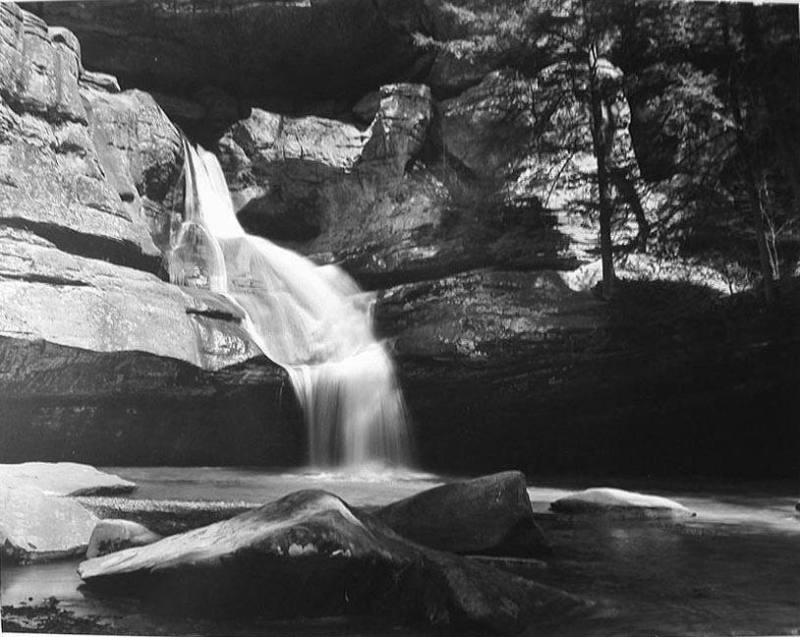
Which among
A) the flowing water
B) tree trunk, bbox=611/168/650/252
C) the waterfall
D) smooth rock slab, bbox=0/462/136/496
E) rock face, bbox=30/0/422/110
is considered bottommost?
the flowing water

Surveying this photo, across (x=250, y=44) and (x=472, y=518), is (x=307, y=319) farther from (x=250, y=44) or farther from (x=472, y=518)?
(x=250, y=44)

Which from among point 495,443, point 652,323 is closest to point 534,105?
point 652,323

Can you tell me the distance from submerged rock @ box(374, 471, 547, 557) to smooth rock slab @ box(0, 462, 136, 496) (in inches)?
57.7

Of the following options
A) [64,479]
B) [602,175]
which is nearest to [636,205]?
[602,175]

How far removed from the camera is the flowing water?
12.8 feet

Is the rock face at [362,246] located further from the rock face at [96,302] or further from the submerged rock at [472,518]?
the submerged rock at [472,518]

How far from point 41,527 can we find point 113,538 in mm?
392

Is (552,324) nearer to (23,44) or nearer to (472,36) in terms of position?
(472,36)

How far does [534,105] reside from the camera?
4.80 metres

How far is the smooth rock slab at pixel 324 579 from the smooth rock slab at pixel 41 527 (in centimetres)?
29

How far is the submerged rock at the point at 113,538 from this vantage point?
13.6 ft

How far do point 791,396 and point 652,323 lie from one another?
0.90m

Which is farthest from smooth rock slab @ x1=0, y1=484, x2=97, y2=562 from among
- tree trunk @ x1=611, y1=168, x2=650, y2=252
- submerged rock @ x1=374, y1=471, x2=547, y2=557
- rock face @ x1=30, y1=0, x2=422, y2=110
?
tree trunk @ x1=611, y1=168, x2=650, y2=252

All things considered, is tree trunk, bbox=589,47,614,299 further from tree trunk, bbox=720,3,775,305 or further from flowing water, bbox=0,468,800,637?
flowing water, bbox=0,468,800,637
